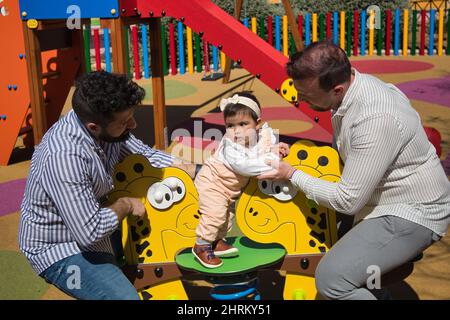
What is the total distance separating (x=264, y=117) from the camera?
7746 millimetres

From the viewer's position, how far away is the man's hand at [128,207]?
265 centimetres

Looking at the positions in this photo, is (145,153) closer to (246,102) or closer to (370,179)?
(246,102)

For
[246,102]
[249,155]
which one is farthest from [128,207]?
[246,102]

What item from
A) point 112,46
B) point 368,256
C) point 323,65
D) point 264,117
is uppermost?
point 323,65

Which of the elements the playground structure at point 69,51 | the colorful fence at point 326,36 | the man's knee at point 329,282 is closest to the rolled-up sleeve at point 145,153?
the man's knee at point 329,282

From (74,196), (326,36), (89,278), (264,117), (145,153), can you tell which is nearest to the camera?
(74,196)

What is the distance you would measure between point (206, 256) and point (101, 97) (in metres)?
0.88

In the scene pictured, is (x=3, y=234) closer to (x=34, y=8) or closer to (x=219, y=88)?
(x=34, y=8)

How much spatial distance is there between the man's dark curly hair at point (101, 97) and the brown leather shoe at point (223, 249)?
800 millimetres

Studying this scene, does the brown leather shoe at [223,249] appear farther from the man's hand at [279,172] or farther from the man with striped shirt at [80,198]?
the man with striped shirt at [80,198]

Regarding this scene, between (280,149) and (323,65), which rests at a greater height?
(323,65)

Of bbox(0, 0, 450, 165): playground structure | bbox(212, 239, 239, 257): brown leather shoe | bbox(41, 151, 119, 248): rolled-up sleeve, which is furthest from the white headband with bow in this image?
bbox(0, 0, 450, 165): playground structure

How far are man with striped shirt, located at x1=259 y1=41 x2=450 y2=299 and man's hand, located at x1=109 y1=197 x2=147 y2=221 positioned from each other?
29.2 inches

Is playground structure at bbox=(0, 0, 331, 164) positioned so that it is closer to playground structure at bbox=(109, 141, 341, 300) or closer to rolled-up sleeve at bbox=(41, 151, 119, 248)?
playground structure at bbox=(109, 141, 341, 300)
